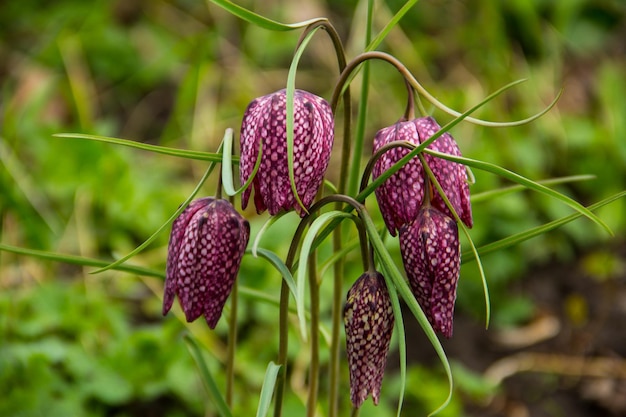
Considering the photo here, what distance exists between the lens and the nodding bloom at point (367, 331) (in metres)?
1.05

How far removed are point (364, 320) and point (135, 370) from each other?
0.86 m

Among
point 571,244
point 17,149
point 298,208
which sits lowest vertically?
point 298,208

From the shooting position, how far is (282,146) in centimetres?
104

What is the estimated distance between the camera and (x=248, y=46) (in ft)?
11.2

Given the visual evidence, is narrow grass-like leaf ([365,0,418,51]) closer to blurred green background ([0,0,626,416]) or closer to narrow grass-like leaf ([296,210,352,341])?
narrow grass-like leaf ([296,210,352,341])

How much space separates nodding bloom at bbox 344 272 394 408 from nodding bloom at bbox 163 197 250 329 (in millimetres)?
158

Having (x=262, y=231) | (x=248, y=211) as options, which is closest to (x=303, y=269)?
(x=262, y=231)

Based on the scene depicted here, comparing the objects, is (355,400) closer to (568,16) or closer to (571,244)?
(571,244)

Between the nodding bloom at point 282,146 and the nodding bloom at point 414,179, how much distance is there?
8 centimetres

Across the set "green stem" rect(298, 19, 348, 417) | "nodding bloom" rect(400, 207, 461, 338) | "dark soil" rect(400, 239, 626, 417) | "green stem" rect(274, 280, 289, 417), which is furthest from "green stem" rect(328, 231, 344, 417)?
"dark soil" rect(400, 239, 626, 417)

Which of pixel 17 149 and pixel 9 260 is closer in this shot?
pixel 9 260

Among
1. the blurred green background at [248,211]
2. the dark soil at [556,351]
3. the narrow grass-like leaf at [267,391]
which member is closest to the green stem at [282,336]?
the narrow grass-like leaf at [267,391]

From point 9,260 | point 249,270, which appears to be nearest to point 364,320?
point 249,270

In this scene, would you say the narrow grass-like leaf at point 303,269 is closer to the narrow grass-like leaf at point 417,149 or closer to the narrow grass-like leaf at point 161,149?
the narrow grass-like leaf at point 417,149
